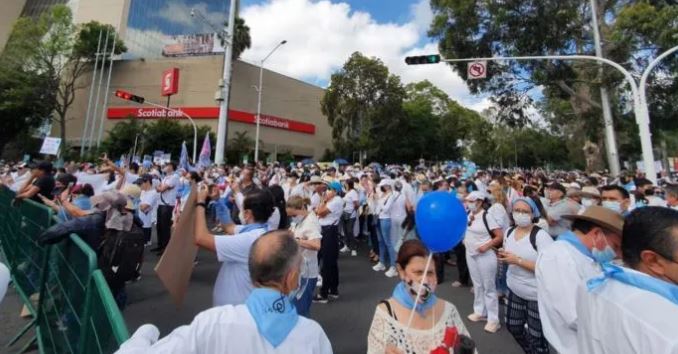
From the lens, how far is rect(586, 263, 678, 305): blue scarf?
4.40ft

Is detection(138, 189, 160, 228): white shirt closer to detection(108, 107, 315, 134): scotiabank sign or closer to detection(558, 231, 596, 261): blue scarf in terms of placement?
detection(558, 231, 596, 261): blue scarf

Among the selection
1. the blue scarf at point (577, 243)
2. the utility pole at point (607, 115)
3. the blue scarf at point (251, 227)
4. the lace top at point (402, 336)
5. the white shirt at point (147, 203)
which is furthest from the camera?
the utility pole at point (607, 115)

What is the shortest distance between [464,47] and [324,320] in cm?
1705

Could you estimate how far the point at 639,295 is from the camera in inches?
53.5

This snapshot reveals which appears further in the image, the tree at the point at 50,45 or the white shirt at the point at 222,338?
the tree at the point at 50,45

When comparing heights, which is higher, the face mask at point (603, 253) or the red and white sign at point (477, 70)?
the red and white sign at point (477, 70)

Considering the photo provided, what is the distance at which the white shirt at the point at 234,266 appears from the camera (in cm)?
256

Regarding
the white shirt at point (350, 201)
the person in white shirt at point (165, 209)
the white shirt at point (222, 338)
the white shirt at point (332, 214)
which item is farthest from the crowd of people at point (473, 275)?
the white shirt at point (350, 201)

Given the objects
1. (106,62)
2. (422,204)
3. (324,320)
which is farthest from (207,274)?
(106,62)

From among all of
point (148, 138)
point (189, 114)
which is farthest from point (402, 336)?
point (189, 114)

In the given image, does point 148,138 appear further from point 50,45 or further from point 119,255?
point 119,255

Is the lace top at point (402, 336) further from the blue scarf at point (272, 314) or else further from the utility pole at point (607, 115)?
the utility pole at point (607, 115)

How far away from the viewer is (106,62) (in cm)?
4419

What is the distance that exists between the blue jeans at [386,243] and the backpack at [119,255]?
453 cm
